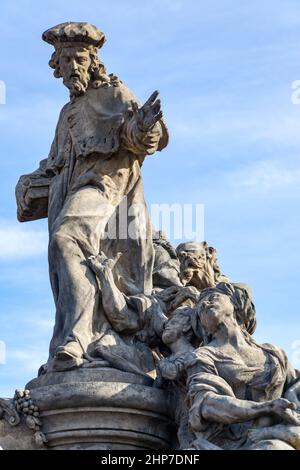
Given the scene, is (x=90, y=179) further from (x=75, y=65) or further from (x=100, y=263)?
(x=75, y=65)

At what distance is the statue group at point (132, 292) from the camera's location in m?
16.0

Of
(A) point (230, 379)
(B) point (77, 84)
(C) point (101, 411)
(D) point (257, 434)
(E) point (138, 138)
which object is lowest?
(D) point (257, 434)

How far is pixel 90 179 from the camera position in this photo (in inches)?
701

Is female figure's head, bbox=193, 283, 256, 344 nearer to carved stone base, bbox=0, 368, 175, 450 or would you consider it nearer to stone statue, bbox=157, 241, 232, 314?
carved stone base, bbox=0, 368, 175, 450

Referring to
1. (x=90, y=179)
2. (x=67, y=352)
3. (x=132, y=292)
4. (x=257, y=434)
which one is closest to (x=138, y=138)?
(x=90, y=179)

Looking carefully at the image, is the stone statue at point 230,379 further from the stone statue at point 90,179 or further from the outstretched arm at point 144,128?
the outstretched arm at point 144,128

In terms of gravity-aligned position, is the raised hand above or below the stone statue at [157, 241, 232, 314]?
above

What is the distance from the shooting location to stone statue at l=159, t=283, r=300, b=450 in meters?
15.7

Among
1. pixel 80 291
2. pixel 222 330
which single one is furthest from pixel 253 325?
pixel 80 291

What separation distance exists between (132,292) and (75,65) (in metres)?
2.16

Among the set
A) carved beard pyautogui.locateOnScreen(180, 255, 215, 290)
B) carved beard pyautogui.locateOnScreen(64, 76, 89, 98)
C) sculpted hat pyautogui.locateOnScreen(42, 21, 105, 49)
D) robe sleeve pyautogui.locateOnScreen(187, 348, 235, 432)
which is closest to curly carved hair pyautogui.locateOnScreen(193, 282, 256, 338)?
robe sleeve pyautogui.locateOnScreen(187, 348, 235, 432)

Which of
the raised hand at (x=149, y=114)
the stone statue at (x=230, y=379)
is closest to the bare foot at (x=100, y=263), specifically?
the stone statue at (x=230, y=379)

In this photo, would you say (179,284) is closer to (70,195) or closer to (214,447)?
(70,195)

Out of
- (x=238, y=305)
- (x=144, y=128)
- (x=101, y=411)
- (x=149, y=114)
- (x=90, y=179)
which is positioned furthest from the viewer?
(x=90, y=179)
